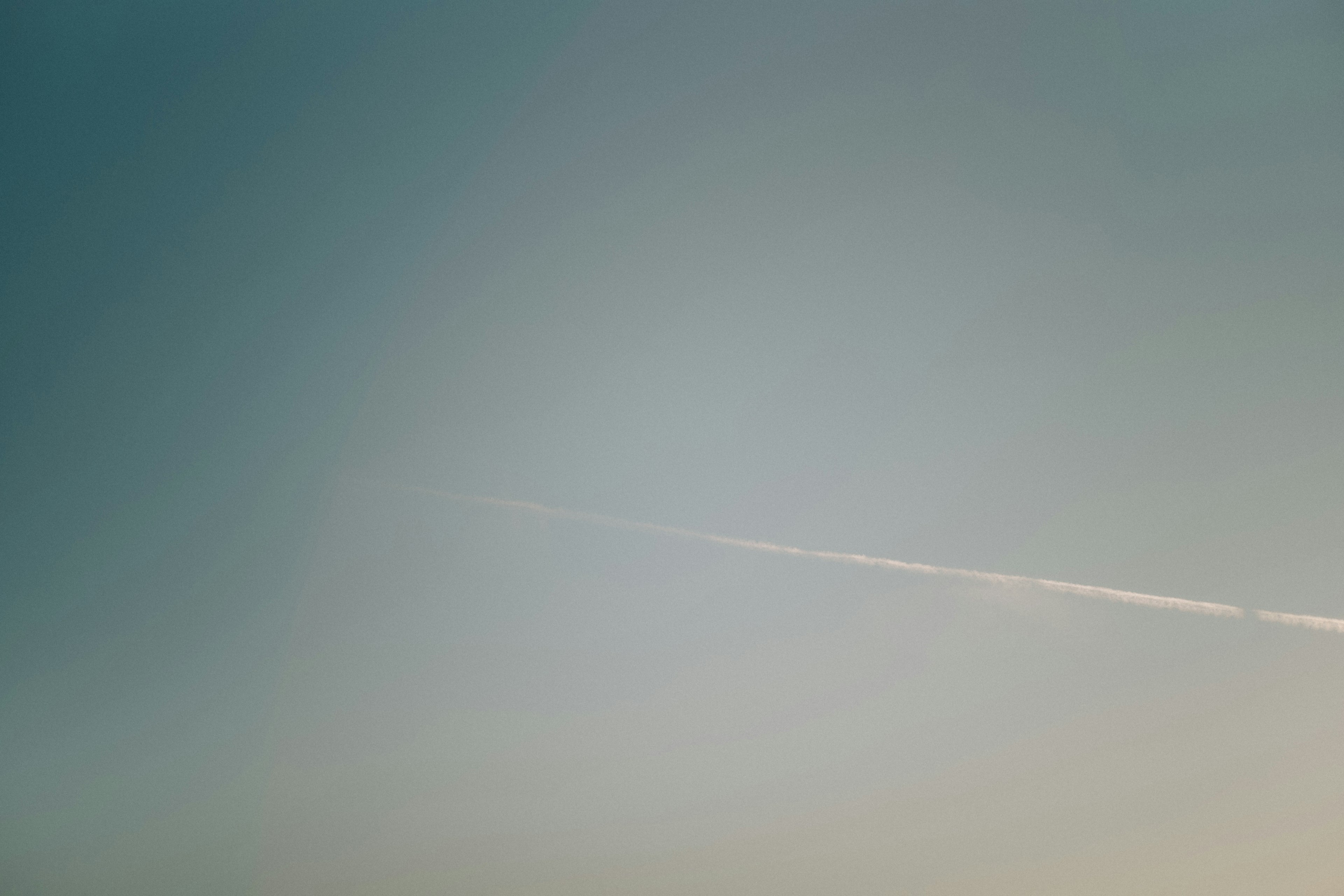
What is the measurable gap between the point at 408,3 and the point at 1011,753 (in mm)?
1785

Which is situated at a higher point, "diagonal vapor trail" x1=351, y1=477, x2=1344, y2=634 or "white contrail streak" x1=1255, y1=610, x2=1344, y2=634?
"diagonal vapor trail" x1=351, y1=477, x2=1344, y2=634

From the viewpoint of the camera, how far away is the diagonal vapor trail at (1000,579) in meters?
1.31

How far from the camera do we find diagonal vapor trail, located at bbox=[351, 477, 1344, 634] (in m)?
1.31

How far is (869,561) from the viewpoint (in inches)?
52.6

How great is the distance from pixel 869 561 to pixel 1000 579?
0.23 m

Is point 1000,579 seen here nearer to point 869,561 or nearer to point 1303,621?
point 869,561

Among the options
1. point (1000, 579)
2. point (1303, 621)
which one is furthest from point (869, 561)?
point (1303, 621)

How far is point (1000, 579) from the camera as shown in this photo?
131cm

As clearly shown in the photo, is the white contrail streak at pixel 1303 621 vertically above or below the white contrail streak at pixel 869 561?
below

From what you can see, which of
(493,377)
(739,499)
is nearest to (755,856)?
(739,499)

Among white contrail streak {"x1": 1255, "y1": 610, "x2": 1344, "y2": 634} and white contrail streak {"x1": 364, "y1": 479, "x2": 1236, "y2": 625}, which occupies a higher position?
white contrail streak {"x1": 364, "y1": 479, "x2": 1236, "y2": 625}

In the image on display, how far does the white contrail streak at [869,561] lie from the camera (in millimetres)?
1311

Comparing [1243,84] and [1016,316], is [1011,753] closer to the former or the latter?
[1016,316]

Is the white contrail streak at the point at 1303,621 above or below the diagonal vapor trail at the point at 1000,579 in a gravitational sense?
below
